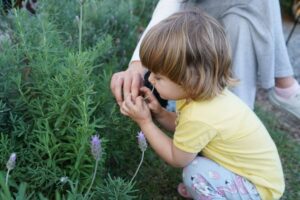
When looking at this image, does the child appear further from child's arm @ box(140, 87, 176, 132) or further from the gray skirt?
the gray skirt

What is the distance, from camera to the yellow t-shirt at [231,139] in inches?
66.0

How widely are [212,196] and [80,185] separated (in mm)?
547

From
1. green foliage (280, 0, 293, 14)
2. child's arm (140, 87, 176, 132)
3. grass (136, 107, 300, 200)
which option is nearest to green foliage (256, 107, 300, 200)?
grass (136, 107, 300, 200)

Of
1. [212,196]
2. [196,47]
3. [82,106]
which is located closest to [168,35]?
[196,47]

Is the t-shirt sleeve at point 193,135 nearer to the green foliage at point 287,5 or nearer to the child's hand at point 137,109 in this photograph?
the child's hand at point 137,109

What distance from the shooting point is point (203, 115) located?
1.67 meters

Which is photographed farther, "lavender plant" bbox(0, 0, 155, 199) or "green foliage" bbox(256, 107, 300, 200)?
"green foliage" bbox(256, 107, 300, 200)

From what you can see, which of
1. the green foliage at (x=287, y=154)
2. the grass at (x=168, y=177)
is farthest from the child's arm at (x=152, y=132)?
the green foliage at (x=287, y=154)

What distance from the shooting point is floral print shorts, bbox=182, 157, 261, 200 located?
1.82m

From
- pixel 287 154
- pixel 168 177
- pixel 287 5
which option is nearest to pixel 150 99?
pixel 168 177

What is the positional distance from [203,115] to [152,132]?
228mm

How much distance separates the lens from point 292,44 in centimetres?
410

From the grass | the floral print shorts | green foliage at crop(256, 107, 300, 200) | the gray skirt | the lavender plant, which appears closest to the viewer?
the lavender plant

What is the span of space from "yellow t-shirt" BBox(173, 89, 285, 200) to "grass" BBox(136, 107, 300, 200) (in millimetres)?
513
